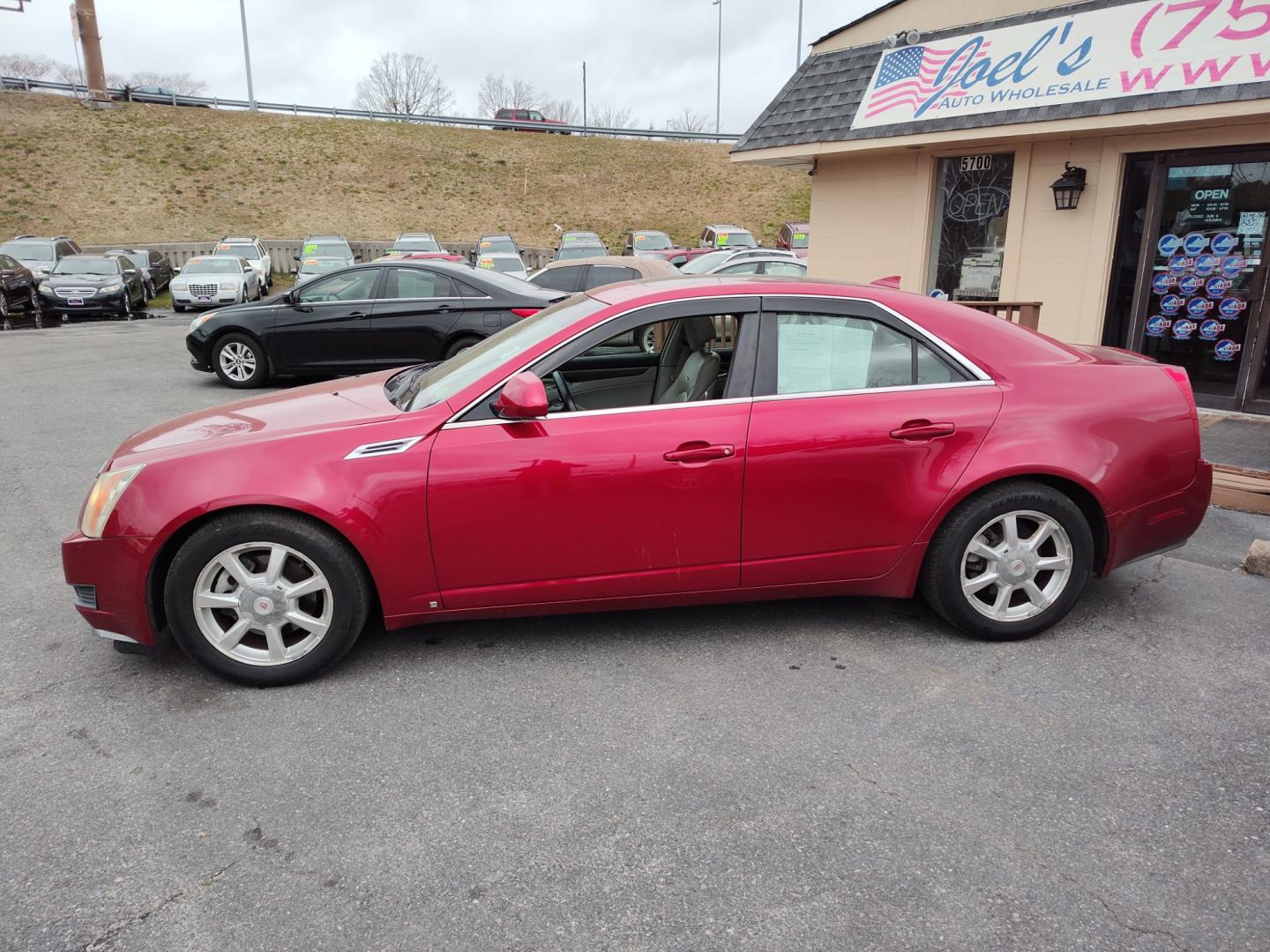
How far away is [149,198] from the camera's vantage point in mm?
38531

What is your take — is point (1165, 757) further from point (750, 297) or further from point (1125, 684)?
point (750, 297)

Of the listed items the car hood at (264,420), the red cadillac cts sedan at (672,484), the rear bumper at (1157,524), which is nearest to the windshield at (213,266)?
the car hood at (264,420)

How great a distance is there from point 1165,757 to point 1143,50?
7.35 meters

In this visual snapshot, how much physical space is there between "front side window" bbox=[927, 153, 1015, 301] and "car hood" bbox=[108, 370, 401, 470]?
773 centimetres

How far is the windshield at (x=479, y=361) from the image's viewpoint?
12.7 feet

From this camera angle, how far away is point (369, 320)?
1046 cm

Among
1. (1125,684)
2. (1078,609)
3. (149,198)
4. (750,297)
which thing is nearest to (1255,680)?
(1125,684)

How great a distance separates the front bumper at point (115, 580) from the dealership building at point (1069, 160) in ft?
27.8

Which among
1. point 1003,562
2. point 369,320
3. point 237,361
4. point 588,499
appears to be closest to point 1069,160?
point 1003,562

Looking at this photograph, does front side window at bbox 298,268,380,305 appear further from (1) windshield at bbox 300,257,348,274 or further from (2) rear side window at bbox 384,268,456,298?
(1) windshield at bbox 300,257,348,274

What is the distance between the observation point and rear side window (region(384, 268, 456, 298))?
1045 centimetres

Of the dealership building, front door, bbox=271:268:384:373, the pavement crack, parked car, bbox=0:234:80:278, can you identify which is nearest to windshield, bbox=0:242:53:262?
parked car, bbox=0:234:80:278

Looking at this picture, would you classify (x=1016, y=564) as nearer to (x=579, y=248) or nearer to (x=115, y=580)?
(x=115, y=580)

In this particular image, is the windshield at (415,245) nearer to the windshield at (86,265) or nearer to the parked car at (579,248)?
the parked car at (579,248)
